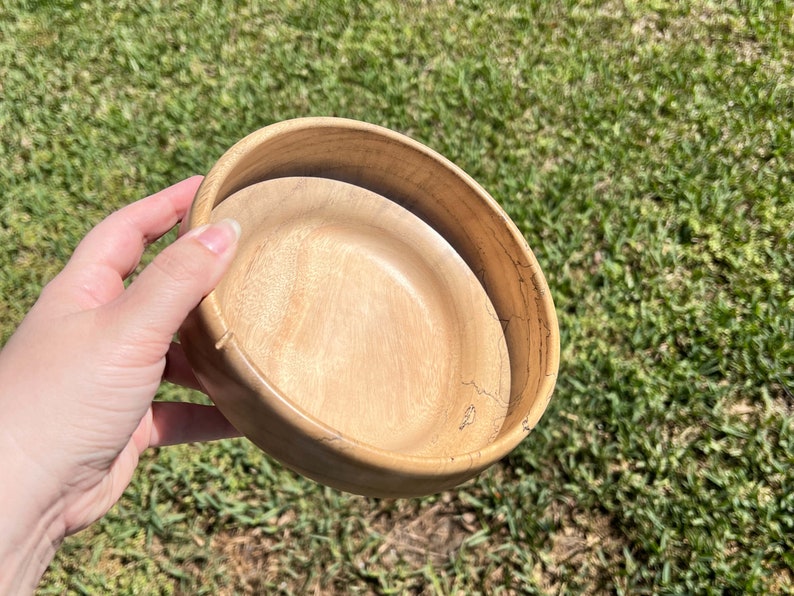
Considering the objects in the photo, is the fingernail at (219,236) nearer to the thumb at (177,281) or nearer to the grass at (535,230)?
the thumb at (177,281)

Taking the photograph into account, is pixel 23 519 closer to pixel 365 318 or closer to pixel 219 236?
pixel 219 236

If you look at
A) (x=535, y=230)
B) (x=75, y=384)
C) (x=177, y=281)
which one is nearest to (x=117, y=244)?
(x=75, y=384)

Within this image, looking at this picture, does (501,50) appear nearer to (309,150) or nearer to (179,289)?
(309,150)

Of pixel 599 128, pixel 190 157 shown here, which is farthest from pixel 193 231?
pixel 599 128

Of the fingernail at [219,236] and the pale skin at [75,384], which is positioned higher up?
Answer: the fingernail at [219,236]

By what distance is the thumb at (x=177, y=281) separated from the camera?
1.43 metres

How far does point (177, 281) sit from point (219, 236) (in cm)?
15

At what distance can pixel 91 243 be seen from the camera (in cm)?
214

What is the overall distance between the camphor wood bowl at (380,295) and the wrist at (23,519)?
490 millimetres

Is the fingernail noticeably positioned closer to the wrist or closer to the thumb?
the thumb

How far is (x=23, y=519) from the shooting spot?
1.60 metres

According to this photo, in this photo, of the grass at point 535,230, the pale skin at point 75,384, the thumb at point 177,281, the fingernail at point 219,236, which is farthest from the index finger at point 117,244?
the grass at point 535,230

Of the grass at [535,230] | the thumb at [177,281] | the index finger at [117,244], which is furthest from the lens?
the grass at [535,230]

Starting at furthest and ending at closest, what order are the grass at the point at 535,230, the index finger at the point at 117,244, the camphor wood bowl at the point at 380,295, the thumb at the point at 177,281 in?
the grass at the point at 535,230, the index finger at the point at 117,244, the camphor wood bowl at the point at 380,295, the thumb at the point at 177,281
